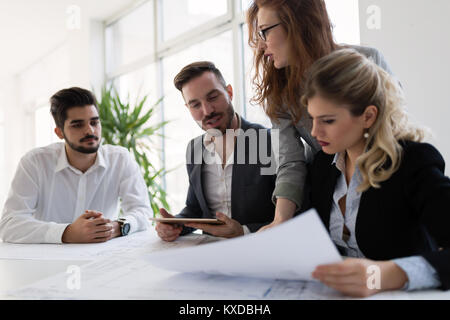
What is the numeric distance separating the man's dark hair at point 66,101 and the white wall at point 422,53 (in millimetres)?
1773

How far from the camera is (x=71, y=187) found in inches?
85.6

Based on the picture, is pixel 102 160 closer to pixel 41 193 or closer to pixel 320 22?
pixel 41 193

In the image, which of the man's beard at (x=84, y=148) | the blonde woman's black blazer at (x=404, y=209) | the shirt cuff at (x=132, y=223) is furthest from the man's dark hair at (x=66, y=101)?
the blonde woman's black blazer at (x=404, y=209)

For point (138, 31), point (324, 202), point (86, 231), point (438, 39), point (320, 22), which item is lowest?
point (86, 231)

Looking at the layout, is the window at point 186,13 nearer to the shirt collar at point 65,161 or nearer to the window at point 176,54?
the window at point 176,54

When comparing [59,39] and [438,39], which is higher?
[59,39]

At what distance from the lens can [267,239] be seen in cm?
63

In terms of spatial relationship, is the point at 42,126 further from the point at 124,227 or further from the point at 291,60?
the point at 291,60

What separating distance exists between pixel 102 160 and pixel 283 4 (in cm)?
136

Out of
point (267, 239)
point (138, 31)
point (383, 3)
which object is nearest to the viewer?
point (267, 239)

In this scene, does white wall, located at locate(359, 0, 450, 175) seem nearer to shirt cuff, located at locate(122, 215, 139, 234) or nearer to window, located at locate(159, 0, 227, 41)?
shirt cuff, located at locate(122, 215, 139, 234)

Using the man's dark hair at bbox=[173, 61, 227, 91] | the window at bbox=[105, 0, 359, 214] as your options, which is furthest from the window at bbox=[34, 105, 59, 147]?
the man's dark hair at bbox=[173, 61, 227, 91]

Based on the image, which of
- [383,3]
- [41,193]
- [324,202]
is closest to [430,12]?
[383,3]

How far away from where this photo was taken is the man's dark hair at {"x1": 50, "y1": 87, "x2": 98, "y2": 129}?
83.8 inches
